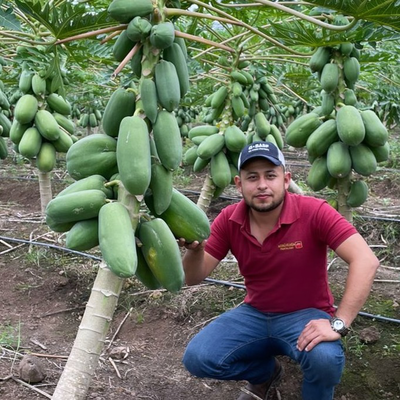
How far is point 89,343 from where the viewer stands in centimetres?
131

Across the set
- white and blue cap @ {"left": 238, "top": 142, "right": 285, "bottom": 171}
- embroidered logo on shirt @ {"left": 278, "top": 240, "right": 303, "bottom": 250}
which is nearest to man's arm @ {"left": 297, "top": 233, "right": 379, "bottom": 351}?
embroidered logo on shirt @ {"left": 278, "top": 240, "right": 303, "bottom": 250}

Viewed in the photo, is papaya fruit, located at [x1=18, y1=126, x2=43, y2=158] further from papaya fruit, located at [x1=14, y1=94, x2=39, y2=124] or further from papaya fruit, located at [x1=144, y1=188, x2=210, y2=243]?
papaya fruit, located at [x1=144, y1=188, x2=210, y2=243]

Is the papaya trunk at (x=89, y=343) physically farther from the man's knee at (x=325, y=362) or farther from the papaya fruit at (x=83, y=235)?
the man's knee at (x=325, y=362)

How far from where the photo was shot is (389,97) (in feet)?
14.5

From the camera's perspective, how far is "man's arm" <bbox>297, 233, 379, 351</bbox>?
6.20 ft

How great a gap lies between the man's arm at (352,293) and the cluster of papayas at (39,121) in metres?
2.48

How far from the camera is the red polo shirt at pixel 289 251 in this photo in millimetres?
2039

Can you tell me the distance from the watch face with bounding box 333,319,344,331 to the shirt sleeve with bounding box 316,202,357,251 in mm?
257

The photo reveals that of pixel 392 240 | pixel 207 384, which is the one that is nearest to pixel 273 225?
pixel 207 384

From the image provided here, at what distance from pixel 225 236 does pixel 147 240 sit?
2.82 ft

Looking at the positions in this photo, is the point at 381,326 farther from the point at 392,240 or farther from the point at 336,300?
the point at 392,240

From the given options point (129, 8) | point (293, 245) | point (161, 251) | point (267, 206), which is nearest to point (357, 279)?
point (293, 245)

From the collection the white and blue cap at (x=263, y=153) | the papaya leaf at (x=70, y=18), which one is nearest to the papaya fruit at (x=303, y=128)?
the white and blue cap at (x=263, y=153)

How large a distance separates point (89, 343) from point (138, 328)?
1.53 meters
